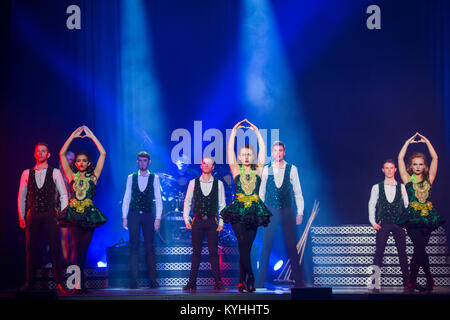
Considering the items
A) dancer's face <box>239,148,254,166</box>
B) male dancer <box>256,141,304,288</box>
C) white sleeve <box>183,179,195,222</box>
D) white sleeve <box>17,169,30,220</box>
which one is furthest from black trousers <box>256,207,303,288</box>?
white sleeve <box>17,169,30,220</box>

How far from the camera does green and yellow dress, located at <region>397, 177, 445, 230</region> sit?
7.00 meters

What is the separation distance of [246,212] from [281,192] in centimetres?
104

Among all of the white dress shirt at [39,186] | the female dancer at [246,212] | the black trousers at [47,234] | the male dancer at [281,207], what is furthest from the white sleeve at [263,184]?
the black trousers at [47,234]

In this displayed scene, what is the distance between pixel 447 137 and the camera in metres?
9.05

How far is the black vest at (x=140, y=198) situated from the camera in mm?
7664

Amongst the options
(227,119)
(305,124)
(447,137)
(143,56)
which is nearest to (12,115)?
(143,56)

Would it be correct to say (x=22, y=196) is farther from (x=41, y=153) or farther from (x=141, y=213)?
(x=141, y=213)

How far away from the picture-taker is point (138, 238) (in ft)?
25.2

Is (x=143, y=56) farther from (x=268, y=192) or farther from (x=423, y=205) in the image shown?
(x=423, y=205)

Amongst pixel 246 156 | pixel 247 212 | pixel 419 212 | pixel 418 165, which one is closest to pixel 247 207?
pixel 247 212

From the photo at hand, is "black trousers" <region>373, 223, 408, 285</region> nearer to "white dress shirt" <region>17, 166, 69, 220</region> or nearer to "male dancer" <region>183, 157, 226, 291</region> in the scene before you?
"male dancer" <region>183, 157, 226, 291</region>
